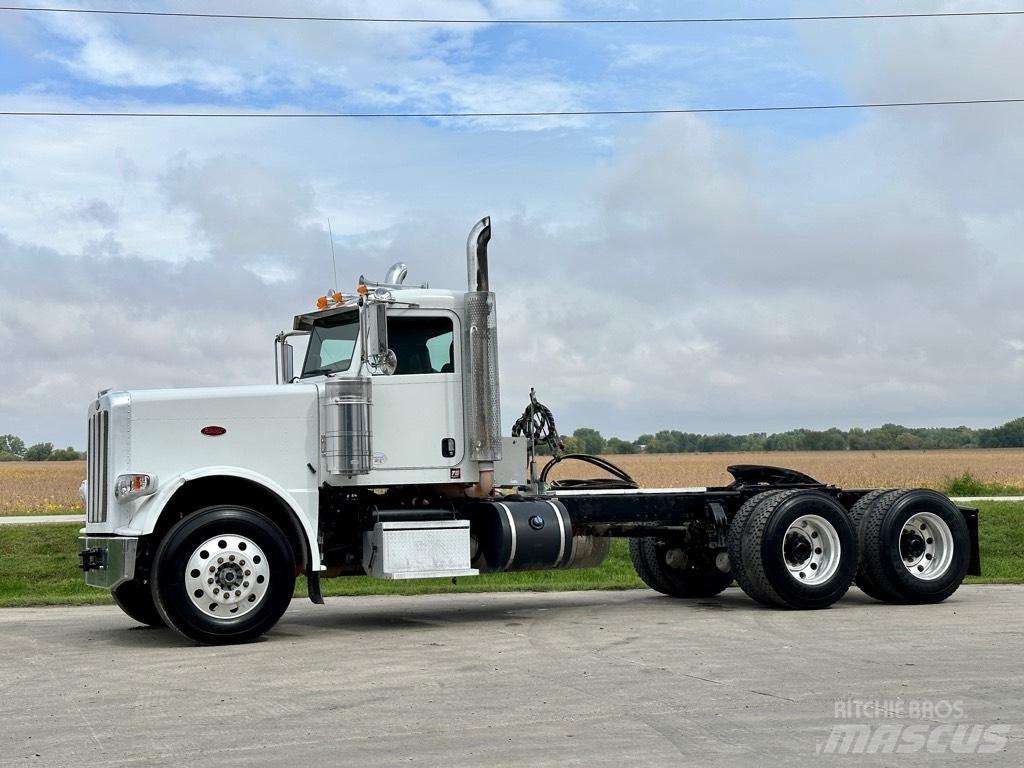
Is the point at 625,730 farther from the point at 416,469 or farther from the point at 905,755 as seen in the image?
the point at 416,469

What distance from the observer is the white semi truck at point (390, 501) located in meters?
11.9

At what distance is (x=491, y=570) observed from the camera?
1341 centimetres

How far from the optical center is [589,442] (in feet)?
54.9

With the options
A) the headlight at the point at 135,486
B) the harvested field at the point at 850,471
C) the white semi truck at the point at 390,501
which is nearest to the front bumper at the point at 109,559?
the white semi truck at the point at 390,501

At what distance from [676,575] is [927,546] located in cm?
290

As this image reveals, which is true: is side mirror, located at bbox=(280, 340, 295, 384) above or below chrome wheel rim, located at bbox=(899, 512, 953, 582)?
above

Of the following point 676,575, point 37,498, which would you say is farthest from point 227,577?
point 37,498

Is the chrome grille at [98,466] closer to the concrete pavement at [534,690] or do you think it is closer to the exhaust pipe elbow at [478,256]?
the concrete pavement at [534,690]

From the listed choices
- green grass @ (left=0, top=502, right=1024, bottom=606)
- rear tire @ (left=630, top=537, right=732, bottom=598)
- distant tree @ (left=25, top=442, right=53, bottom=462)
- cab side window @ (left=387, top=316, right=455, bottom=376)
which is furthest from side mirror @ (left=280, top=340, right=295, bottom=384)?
distant tree @ (left=25, top=442, right=53, bottom=462)

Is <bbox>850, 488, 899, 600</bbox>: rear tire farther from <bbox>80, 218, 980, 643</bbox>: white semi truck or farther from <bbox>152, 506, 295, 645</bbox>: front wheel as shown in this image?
<bbox>152, 506, 295, 645</bbox>: front wheel

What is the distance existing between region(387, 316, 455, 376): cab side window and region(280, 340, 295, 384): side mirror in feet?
4.69
